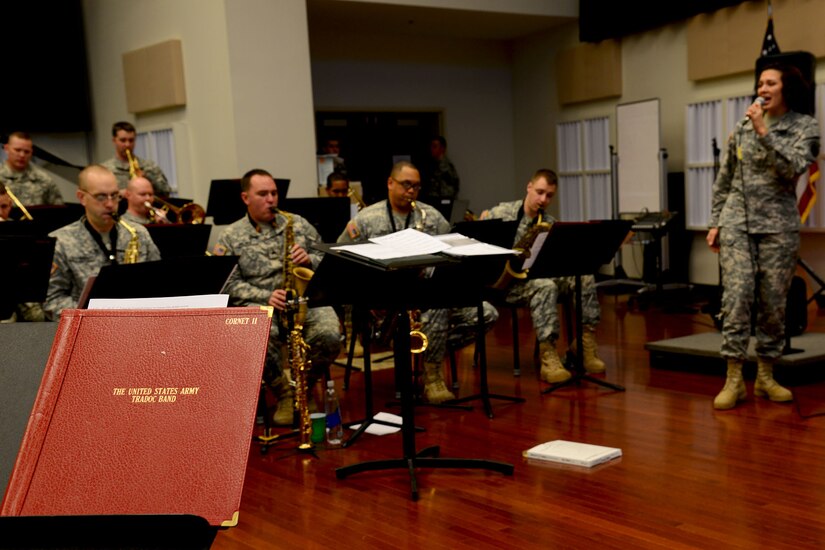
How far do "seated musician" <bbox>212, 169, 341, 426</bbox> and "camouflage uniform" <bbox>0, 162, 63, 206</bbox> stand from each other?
3007mm

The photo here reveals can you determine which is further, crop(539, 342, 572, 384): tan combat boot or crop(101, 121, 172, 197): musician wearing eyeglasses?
crop(101, 121, 172, 197): musician wearing eyeglasses

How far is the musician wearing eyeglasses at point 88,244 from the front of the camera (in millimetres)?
4641

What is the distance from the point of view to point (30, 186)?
7484 mm

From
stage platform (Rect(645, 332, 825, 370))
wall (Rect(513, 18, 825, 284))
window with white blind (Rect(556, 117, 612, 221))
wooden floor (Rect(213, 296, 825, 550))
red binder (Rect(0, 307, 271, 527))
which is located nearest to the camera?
red binder (Rect(0, 307, 271, 527))

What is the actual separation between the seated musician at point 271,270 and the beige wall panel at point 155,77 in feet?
14.3

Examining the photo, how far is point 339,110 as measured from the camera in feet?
38.5

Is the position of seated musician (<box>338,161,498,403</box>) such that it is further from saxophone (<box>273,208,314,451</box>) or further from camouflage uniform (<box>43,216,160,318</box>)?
camouflage uniform (<box>43,216,160,318</box>)

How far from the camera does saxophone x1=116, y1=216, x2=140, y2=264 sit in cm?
474

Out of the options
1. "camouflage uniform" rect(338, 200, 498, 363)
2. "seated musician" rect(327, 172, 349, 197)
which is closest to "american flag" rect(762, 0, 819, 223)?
"seated musician" rect(327, 172, 349, 197)

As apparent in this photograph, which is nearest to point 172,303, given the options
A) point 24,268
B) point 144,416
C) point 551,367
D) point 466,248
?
point 144,416

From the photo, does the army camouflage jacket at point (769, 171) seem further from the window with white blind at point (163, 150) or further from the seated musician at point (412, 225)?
the window with white blind at point (163, 150)

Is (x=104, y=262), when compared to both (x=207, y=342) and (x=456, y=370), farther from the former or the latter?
(x=207, y=342)

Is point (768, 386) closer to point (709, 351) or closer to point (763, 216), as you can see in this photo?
point (709, 351)

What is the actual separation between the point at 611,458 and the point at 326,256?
1.61 m
